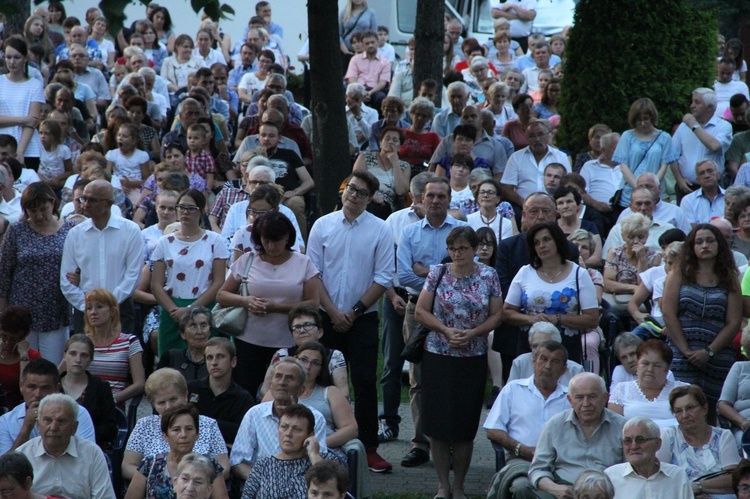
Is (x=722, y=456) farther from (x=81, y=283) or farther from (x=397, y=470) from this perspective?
(x=81, y=283)

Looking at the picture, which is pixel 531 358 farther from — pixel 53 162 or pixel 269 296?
pixel 53 162

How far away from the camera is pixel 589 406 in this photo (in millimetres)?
7559

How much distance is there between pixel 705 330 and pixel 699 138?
16.8 feet

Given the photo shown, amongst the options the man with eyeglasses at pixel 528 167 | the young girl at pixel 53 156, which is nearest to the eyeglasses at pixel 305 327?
the man with eyeglasses at pixel 528 167

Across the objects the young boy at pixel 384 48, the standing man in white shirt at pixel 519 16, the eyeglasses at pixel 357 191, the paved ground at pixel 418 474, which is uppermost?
the standing man in white shirt at pixel 519 16

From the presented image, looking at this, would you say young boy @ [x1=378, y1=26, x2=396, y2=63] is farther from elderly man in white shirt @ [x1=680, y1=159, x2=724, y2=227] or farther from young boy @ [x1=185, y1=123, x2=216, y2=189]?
elderly man in white shirt @ [x1=680, y1=159, x2=724, y2=227]

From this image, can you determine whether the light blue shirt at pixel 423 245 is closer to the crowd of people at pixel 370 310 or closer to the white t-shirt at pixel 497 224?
the crowd of people at pixel 370 310

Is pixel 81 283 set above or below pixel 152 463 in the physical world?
above

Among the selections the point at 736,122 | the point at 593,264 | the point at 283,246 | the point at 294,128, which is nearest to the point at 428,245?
the point at 283,246

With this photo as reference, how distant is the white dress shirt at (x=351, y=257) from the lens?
9219 millimetres

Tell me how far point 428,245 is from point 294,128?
431 centimetres

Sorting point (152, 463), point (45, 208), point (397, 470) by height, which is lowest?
point (397, 470)

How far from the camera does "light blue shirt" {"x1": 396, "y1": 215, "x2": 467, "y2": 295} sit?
960cm

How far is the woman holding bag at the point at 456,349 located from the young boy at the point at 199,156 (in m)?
5.00
